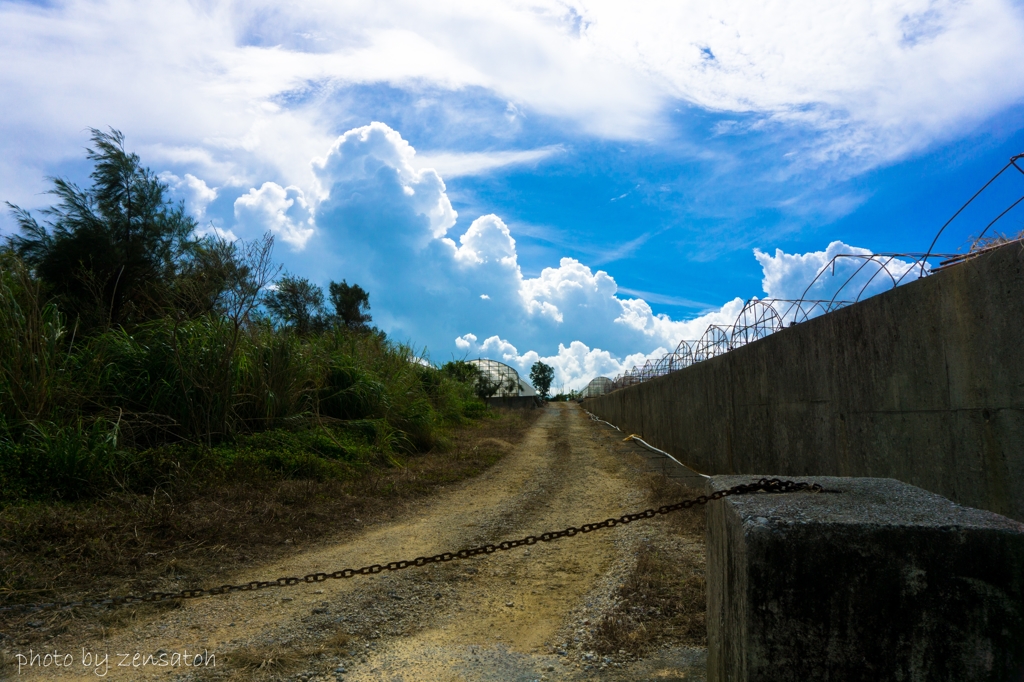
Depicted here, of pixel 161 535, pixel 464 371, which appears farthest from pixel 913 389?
pixel 464 371

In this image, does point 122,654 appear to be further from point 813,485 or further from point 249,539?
point 813,485

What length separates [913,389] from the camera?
4.19m

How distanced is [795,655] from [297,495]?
6.38 meters

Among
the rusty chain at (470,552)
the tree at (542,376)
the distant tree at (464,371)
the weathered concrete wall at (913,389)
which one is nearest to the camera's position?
the rusty chain at (470,552)

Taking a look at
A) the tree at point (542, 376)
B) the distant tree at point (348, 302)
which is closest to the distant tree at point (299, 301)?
the distant tree at point (348, 302)

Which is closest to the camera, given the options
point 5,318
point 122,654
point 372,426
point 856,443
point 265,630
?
point 122,654

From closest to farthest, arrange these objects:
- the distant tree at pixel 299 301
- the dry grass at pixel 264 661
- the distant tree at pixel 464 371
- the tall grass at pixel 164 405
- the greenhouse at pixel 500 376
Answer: the dry grass at pixel 264 661 < the tall grass at pixel 164 405 < the distant tree at pixel 299 301 < the distant tree at pixel 464 371 < the greenhouse at pixel 500 376

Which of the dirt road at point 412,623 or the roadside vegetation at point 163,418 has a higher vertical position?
the roadside vegetation at point 163,418

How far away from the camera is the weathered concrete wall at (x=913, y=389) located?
133 inches

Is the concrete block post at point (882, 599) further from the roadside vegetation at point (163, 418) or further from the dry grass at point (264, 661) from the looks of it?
the roadside vegetation at point (163, 418)

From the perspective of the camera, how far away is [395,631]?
3883mm

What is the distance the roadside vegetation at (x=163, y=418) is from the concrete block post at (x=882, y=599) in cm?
462

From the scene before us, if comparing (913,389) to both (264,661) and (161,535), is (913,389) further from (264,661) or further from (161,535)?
(161,535)

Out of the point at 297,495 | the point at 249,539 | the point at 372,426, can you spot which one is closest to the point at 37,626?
the point at 249,539
